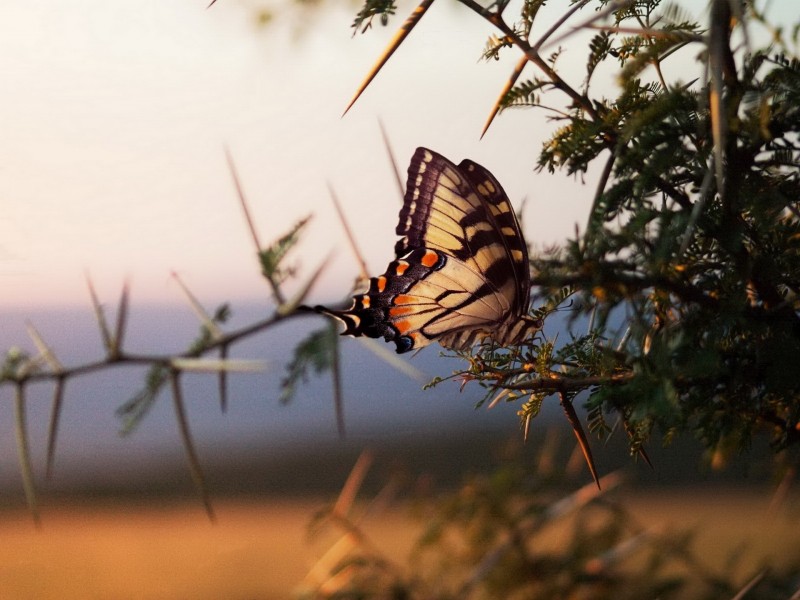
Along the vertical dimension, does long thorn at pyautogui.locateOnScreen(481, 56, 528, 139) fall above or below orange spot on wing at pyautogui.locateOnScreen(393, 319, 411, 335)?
above

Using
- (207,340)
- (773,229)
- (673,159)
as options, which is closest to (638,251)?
(673,159)

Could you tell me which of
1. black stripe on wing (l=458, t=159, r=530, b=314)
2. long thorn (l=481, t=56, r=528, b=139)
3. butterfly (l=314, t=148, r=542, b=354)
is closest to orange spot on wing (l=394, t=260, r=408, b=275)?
butterfly (l=314, t=148, r=542, b=354)

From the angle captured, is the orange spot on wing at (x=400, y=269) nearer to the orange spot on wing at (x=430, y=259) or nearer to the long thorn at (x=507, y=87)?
the orange spot on wing at (x=430, y=259)

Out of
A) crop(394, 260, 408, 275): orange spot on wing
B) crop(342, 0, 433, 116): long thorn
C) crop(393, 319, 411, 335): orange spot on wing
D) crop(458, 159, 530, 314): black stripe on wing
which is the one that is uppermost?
crop(342, 0, 433, 116): long thorn

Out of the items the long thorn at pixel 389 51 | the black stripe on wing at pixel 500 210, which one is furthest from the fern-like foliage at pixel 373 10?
the black stripe on wing at pixel 500 210

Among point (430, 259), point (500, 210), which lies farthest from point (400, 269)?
point (500, 210)

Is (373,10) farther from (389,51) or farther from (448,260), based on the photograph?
(448,260)

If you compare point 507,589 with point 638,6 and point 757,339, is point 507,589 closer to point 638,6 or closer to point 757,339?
point 757,339

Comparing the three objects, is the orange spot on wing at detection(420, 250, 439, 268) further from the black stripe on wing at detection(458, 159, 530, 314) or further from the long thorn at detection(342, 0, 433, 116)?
the long thorn at detection(342, 0, 433, 116)
